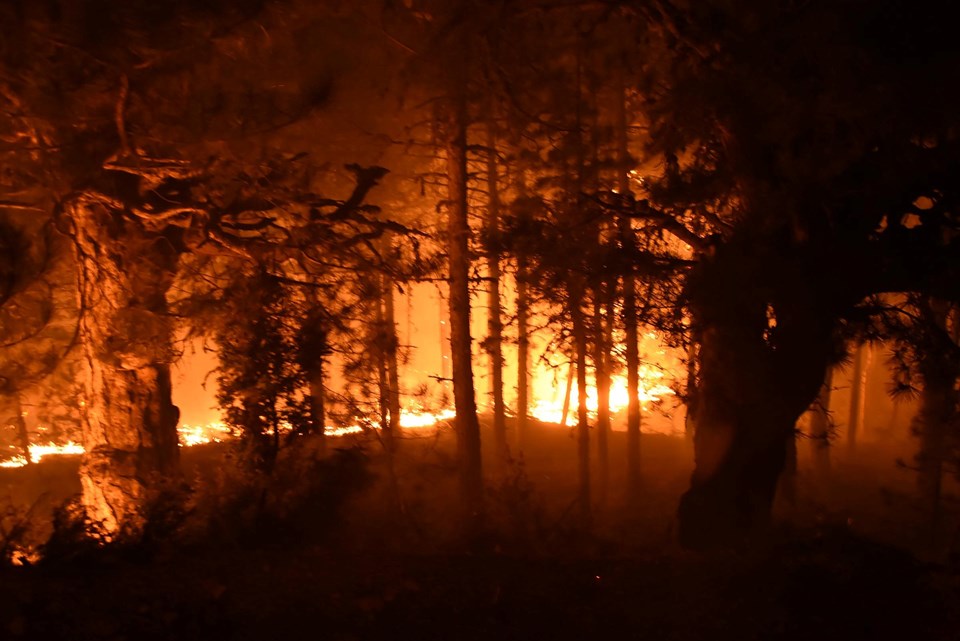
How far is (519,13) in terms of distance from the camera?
8.14 m

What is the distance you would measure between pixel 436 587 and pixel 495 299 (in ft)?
42.3

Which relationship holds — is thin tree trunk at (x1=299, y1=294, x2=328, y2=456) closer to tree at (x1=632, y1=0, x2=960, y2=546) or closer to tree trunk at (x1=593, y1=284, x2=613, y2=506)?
tree trunk at (x1=593, y1=284, x2=613, y2=506)

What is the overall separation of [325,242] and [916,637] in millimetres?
7132

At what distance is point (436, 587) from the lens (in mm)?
5176

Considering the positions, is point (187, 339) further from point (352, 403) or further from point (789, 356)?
point (789, 356)

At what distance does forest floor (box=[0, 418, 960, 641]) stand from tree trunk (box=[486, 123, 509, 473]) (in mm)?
3237

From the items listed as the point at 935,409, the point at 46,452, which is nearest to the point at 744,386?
the point at 935,409

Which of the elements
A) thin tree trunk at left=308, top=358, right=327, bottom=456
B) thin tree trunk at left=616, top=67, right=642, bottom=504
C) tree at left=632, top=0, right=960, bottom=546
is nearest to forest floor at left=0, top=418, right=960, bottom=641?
thin tree trunk at left=308, top=358, right=327, bottom=456

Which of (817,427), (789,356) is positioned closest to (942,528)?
(817,427)

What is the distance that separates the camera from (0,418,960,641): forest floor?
4.51 meters

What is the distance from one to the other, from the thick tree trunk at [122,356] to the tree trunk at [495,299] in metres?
3.99

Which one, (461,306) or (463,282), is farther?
(461,306)

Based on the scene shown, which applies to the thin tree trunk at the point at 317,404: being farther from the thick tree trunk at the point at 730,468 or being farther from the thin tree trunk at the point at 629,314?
the thick tree trunk at the point at 730,468

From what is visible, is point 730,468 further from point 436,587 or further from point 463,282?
point 463,282
